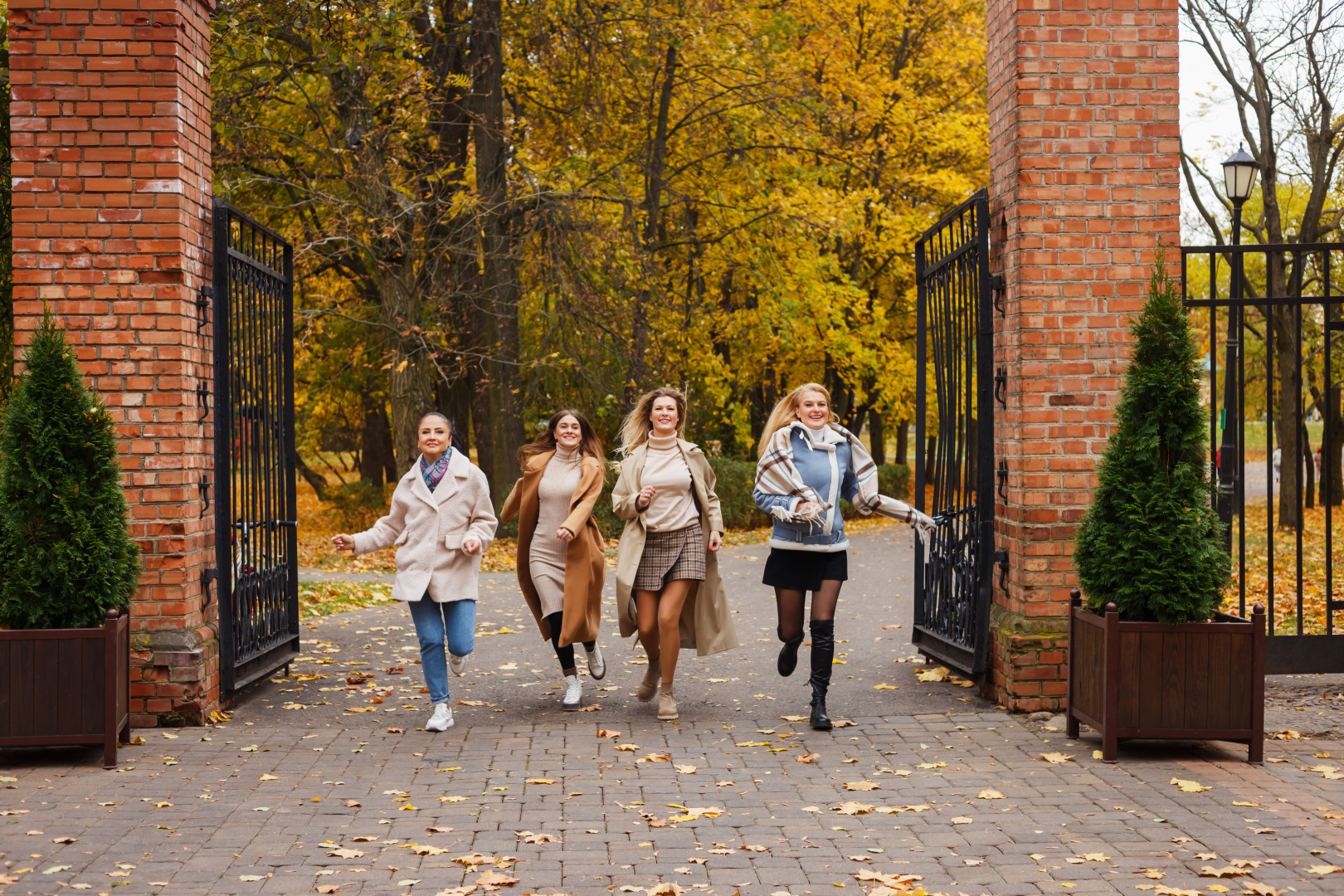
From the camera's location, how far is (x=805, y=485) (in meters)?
6.56

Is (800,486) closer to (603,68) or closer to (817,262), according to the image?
(603,68)

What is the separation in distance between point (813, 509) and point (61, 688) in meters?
3.77

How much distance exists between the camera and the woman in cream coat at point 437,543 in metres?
6.54

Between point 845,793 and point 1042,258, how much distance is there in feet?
10.1

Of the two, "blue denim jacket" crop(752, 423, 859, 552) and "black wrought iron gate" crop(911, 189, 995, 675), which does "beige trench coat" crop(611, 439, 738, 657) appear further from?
"black wrought iron gate" crop(911, 189, 995, 675)

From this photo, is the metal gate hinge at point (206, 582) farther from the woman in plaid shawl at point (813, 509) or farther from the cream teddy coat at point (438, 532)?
the woman in plaid shawl at point (813, 509)

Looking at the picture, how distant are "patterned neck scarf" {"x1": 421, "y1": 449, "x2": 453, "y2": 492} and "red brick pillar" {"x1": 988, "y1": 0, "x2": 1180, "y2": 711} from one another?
10.4ft

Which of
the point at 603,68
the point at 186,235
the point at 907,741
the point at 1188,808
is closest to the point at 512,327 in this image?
the point at 603,68

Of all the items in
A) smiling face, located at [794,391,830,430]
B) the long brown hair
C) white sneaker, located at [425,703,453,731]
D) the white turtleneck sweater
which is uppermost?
smiling face, located at [794,391,830,430]

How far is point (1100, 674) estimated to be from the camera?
5691 millimetres

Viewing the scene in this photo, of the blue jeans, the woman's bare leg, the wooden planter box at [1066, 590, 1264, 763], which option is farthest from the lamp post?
the blue jeans

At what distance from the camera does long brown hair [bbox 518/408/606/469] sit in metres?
7.27

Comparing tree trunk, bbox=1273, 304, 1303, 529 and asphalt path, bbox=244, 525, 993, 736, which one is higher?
tree trunk, bbox=1273, 304, 1303, 529

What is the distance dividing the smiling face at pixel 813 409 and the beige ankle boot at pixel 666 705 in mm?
1656
